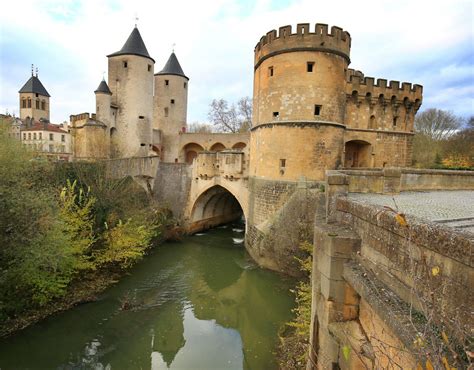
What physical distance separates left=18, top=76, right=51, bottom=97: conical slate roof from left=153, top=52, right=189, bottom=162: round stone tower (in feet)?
75.9

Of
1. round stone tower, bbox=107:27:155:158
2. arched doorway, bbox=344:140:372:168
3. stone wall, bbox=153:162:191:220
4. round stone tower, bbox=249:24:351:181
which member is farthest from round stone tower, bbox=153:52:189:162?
arched doorway, bbox=344:140:372:168

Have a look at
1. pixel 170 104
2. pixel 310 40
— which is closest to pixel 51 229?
pixel 310 40

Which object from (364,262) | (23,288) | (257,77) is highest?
(257,77)

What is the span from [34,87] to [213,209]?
36283 mm

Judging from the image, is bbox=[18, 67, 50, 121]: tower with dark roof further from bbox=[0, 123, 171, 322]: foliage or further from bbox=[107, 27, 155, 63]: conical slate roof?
bbox=[0, 123, 171, 322]: foliage

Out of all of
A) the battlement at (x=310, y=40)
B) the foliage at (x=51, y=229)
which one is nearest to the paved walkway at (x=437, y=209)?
the foliage at (x=51, y=229)

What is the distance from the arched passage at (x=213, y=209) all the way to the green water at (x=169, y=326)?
6307mm

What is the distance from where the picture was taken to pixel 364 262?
361cm

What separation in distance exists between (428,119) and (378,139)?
2382cm

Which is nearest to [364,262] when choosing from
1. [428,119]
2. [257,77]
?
[257,77]

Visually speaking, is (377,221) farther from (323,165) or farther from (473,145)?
(473,145)

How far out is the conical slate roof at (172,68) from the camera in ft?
99.9

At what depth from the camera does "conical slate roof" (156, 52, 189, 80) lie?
30.4m

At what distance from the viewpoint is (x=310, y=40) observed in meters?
13.0
